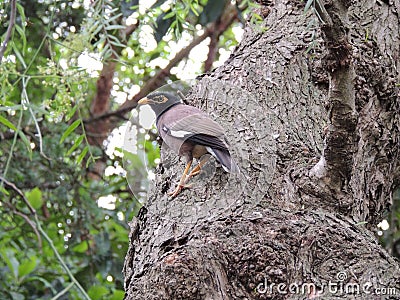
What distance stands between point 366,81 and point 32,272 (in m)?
1.78

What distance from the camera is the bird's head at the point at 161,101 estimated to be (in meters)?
1.13

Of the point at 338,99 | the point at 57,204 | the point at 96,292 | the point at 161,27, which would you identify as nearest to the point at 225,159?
the point at 338,99

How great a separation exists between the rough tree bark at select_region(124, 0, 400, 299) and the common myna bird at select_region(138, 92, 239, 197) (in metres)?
0.03

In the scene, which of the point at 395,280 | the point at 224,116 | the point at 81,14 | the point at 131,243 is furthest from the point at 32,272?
the point at 395,280

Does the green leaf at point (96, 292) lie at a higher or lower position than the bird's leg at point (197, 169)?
lower

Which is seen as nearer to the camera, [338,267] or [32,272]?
[338,267]

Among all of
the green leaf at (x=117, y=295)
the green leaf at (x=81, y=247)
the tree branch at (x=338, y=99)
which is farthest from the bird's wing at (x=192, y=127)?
the green leaf at (x=81, y=247)

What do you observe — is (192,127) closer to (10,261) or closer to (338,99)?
(338,99)

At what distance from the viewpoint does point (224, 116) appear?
114 centimetres

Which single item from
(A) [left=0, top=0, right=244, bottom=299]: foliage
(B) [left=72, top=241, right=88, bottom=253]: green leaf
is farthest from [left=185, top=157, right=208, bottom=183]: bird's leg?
(B) [left=72, top=241, right=88, bottom=253]: green leaf

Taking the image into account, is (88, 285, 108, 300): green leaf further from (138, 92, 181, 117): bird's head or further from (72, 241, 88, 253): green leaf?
(138, 92, 181, 117): bird's head

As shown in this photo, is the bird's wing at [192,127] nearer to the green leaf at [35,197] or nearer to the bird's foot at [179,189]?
the bird's foot at [179,189]

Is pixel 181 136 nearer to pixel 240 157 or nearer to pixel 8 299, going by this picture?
pixel 240 157

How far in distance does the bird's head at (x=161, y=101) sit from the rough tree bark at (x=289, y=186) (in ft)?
0.23
